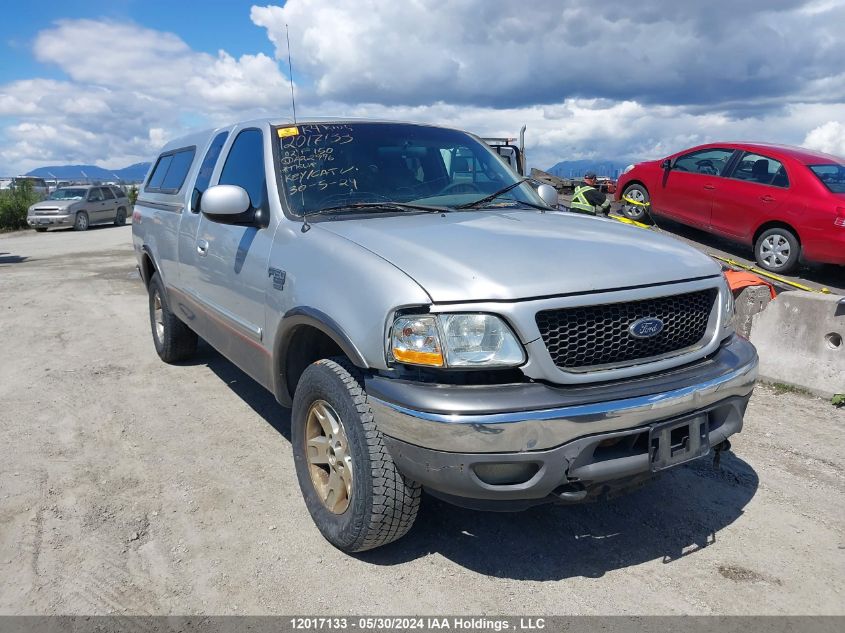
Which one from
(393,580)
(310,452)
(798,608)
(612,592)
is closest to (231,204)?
(310,452)

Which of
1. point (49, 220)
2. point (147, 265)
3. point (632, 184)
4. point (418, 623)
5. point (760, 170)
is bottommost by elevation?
point (418, 623)

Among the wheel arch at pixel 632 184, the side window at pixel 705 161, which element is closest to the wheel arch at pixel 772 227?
the side window at pixel 705 161

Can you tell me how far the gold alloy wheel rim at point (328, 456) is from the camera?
9.50 feet

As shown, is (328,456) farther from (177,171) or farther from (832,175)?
(832,175)

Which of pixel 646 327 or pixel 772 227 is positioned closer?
pixel 646 327

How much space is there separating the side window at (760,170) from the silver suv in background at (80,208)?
71.1ft

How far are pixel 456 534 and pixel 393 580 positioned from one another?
1.59 ft

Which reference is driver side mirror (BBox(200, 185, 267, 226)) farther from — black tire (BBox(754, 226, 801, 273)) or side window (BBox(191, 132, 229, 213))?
black tire (BBox(754, 226, 801, 273))

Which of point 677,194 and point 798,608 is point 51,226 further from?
point 798,608

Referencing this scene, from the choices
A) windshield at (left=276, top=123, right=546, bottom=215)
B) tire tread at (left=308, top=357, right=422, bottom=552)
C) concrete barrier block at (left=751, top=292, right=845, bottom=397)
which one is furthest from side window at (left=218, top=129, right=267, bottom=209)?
concrete barrier block at (left=751, top=292, right=845, bottom=397)

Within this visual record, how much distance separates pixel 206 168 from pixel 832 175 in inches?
302

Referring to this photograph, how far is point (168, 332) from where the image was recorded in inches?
228

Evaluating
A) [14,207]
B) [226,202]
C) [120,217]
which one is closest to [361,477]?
[226,202]

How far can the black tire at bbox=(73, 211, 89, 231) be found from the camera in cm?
2309
